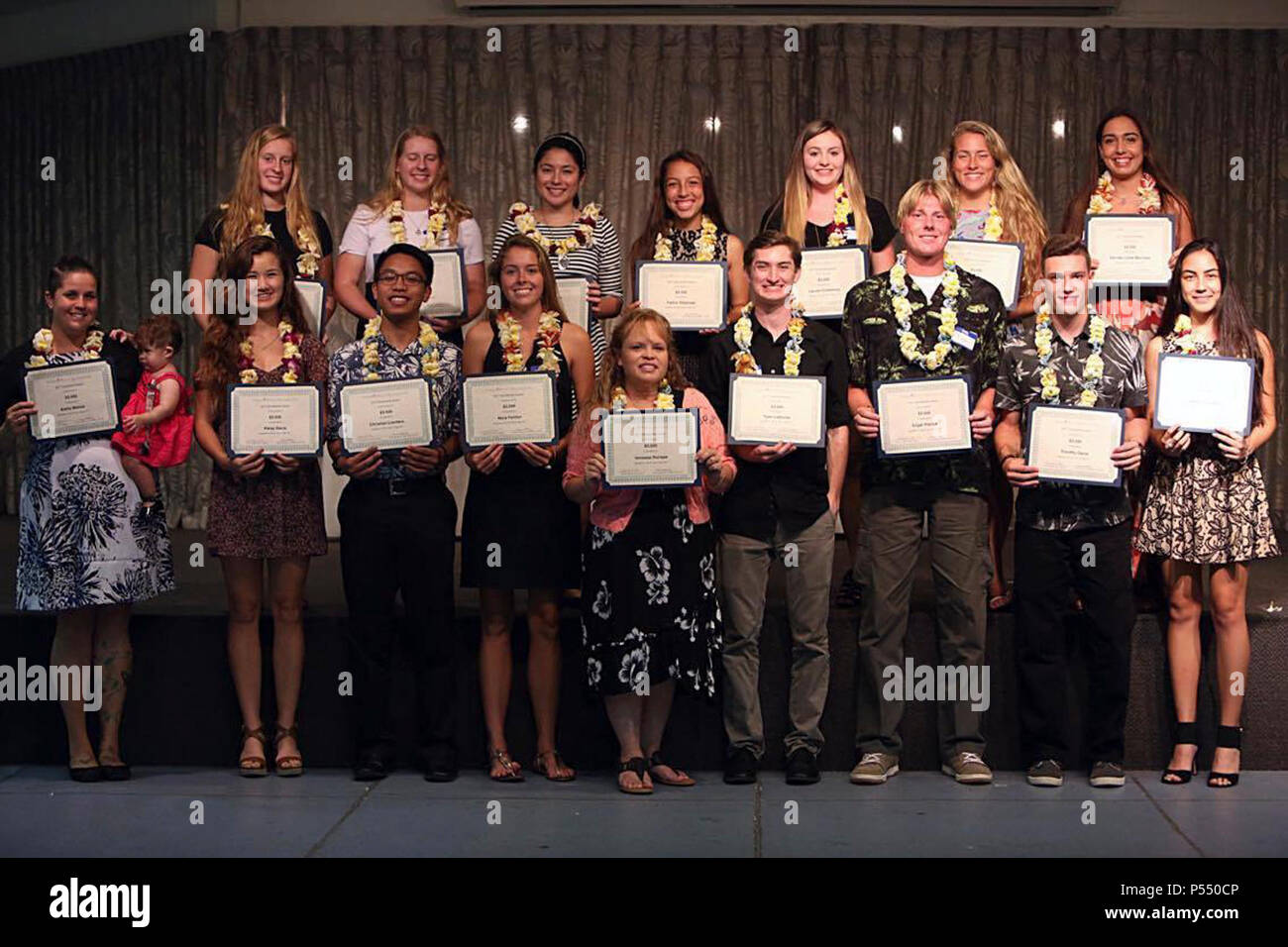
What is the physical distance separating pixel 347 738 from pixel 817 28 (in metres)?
4.99

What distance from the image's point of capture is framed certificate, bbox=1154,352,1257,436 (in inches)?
204

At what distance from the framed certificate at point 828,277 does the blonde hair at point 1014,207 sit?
1.81ft

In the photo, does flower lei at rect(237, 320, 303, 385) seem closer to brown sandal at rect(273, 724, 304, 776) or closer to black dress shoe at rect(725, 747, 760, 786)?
brown sandal at rect(273, 724, 304, 776)

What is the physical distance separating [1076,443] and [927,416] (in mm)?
444

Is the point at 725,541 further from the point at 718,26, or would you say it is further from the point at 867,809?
the point at 718,26

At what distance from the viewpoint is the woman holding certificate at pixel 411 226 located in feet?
19.3

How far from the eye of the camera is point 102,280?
9719mm

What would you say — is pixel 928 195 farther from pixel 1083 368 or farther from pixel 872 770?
pixel 872 770

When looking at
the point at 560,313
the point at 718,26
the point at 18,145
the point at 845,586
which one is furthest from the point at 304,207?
the point at 18,145

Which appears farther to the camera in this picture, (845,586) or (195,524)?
(195,524)

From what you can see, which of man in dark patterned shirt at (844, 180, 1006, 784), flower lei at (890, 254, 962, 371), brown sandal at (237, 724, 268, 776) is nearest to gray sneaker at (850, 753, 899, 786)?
man in dark patterned shirt at (844, 180, 1006, 784)

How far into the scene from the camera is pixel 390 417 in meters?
5.24

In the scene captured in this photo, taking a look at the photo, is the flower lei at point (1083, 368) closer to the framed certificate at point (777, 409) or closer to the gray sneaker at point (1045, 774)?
the framed certificate at point (777, 409)

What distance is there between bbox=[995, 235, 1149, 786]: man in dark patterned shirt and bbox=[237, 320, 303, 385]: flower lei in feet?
7.20
